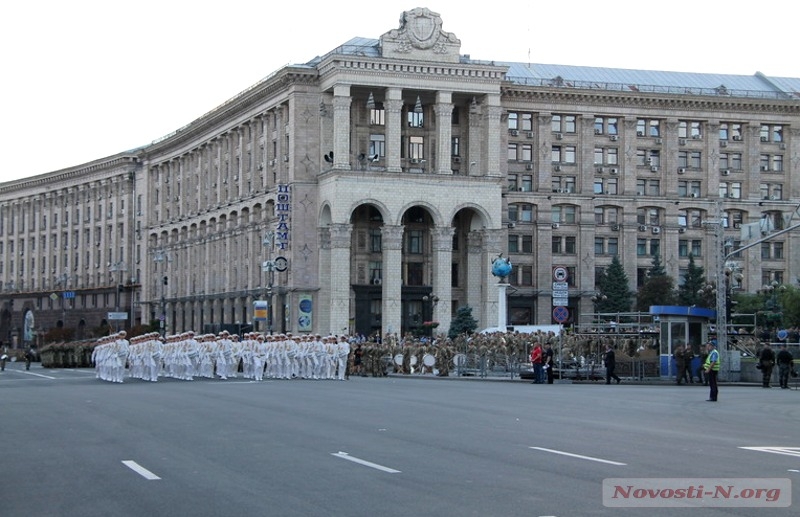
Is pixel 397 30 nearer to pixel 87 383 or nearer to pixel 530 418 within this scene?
pixel 87 383

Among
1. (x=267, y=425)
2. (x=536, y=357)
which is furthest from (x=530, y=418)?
(x=536, y=357)

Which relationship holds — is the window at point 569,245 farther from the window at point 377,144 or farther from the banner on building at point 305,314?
the banner on building at point 305,314

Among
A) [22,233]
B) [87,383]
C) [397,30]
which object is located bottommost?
[87,383]

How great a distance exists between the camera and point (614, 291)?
8288 cm

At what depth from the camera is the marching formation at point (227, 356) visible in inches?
1772

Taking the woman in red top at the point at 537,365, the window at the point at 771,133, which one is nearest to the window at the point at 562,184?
the window at the point at 771,133

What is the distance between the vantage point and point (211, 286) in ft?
315

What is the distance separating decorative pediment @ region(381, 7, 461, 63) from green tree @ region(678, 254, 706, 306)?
21.0 meters

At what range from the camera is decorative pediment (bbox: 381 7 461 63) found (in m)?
77.5

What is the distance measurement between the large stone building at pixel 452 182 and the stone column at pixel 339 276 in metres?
0.11

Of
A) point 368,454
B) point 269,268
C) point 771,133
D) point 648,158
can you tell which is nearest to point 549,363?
point 368,454

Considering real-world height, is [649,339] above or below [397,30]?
below

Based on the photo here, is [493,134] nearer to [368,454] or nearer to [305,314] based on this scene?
[305,314]

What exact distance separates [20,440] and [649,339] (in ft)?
118
